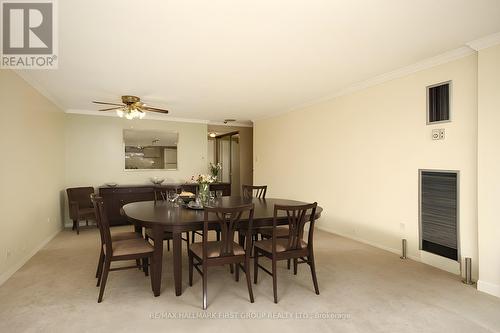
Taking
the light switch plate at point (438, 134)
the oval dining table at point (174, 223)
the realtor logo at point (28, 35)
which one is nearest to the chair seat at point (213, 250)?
the oval dining table at point (174, 223)

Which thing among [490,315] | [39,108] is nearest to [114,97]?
[39,108]

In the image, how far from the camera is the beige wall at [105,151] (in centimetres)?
604

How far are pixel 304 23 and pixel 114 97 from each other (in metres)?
3.81

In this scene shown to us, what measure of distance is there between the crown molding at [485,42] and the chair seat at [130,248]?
3.83 metres

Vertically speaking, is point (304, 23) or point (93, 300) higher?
point (304, 23)

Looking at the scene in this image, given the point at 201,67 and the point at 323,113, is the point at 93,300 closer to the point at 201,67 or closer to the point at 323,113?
the point at 201,67

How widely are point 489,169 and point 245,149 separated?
618 cm

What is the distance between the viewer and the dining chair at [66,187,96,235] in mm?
5254

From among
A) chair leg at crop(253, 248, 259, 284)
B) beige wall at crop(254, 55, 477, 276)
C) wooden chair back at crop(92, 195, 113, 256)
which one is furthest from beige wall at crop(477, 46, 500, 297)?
wooden chair back at crop(92, 195, 113, 256)

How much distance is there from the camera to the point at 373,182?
167 inches

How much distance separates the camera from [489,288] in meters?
2.72

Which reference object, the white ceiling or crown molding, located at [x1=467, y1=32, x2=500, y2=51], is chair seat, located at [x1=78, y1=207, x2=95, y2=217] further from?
crown molding, located at [x1=467, y1=32, x2=500, y2=51]

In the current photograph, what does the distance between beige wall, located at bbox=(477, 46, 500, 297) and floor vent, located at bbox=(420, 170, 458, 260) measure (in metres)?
0.35

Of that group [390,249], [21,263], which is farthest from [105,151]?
[390,249]
